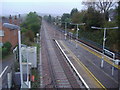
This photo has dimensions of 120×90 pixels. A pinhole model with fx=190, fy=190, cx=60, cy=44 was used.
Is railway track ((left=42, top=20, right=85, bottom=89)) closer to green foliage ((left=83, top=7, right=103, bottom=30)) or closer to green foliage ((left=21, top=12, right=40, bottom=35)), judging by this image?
green foliage ((left=83, top=7, right=103, bottom=30))

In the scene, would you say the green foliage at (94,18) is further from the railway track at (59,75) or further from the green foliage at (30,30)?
the railway track at (59,75)

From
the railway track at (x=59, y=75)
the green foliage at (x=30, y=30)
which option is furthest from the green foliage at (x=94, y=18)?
the railway track at (x=59, y=75)

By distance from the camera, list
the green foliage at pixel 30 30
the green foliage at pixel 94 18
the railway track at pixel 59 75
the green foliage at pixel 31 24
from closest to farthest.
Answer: the railway track at pixel 59 75 → the green foliage at pixel 30 30 → the green foliage at pixel 94 18 → the green foliage at pixel 31 24

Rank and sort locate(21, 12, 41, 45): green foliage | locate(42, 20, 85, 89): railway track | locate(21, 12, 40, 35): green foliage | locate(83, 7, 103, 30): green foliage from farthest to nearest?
locate(21, 12, 40, 35): green foliage
locate(83, 7, 103, 30): green foliage
locate(21, 12, 41, 45): green foliage
locate(42, 20, 85, 89): railway track

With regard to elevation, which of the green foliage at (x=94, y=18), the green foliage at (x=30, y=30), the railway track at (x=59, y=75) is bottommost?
the railway track at (x=59, y=75)

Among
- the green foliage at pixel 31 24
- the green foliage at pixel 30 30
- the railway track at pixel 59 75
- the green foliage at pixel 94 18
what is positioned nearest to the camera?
the railway track at pixel 59 75

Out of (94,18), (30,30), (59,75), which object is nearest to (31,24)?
(30,30)

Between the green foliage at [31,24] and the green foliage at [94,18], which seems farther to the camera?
the green foliage at [31,24]

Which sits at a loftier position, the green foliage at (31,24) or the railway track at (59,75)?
the green foliage at (31,24)

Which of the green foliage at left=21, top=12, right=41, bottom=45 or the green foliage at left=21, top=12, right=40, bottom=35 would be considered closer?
the green foliage at left=21, top=12, right=41, bottom=45

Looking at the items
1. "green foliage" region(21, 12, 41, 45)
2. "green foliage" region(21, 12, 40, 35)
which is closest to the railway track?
"green foliage" region(21, 12, 41, 45)

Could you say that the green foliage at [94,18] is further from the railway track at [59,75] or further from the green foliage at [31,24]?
the railway track at [59,75]

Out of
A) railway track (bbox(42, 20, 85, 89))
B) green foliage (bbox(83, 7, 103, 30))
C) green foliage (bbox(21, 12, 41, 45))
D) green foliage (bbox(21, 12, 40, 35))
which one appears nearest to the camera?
railway track (bbox(42, 20, 85, 89))

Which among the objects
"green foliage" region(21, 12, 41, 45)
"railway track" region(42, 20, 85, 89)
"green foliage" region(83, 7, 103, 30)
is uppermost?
"green foliage" region(83, 7, 103, 30)
